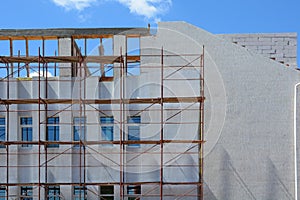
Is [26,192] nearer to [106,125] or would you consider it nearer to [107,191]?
[107,191]

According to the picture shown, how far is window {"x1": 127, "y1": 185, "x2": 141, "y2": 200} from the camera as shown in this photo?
38.9 feet

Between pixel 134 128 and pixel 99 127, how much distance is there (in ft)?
3.49

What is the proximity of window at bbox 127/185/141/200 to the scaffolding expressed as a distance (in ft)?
0.10

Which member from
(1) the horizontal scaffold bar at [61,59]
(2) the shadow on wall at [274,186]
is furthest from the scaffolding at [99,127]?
(2) the shadow on wall at [274,186]

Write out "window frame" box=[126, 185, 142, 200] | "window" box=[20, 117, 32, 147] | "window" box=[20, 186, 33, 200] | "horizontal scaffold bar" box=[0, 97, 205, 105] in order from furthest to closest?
1. "window" box=[20, 117, 32, 147]
2. "window" box=[20, 186, 33, 200]
3. "window frame" box=[126, 185, 142, 200]
4. "horizontal scaffold bar" box=[0, 97, 205, 105]

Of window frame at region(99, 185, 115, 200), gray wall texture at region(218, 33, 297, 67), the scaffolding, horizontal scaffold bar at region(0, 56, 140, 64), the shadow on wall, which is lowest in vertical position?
window frame at region(99, 185, 115, 200)

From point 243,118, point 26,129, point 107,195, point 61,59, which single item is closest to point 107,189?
point 107,195

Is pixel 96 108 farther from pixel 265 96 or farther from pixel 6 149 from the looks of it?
pixel 265 96

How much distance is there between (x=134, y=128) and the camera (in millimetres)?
12016

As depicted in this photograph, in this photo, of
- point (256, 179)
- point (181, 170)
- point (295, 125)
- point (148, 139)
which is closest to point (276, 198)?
point (256, 179)

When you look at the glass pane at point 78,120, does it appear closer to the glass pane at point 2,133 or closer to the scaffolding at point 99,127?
the scaffolding at point 99,127

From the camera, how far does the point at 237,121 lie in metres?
11.7

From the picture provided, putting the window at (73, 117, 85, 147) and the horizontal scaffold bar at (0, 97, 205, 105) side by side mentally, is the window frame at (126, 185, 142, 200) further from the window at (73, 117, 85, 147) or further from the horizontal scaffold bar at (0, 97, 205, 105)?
the horizontal scaffold bar at (0, 97, 205, 105)

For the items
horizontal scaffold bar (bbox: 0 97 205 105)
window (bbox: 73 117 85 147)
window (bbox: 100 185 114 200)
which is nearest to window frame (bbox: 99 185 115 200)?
window (bbox: 100 185 114 200)
